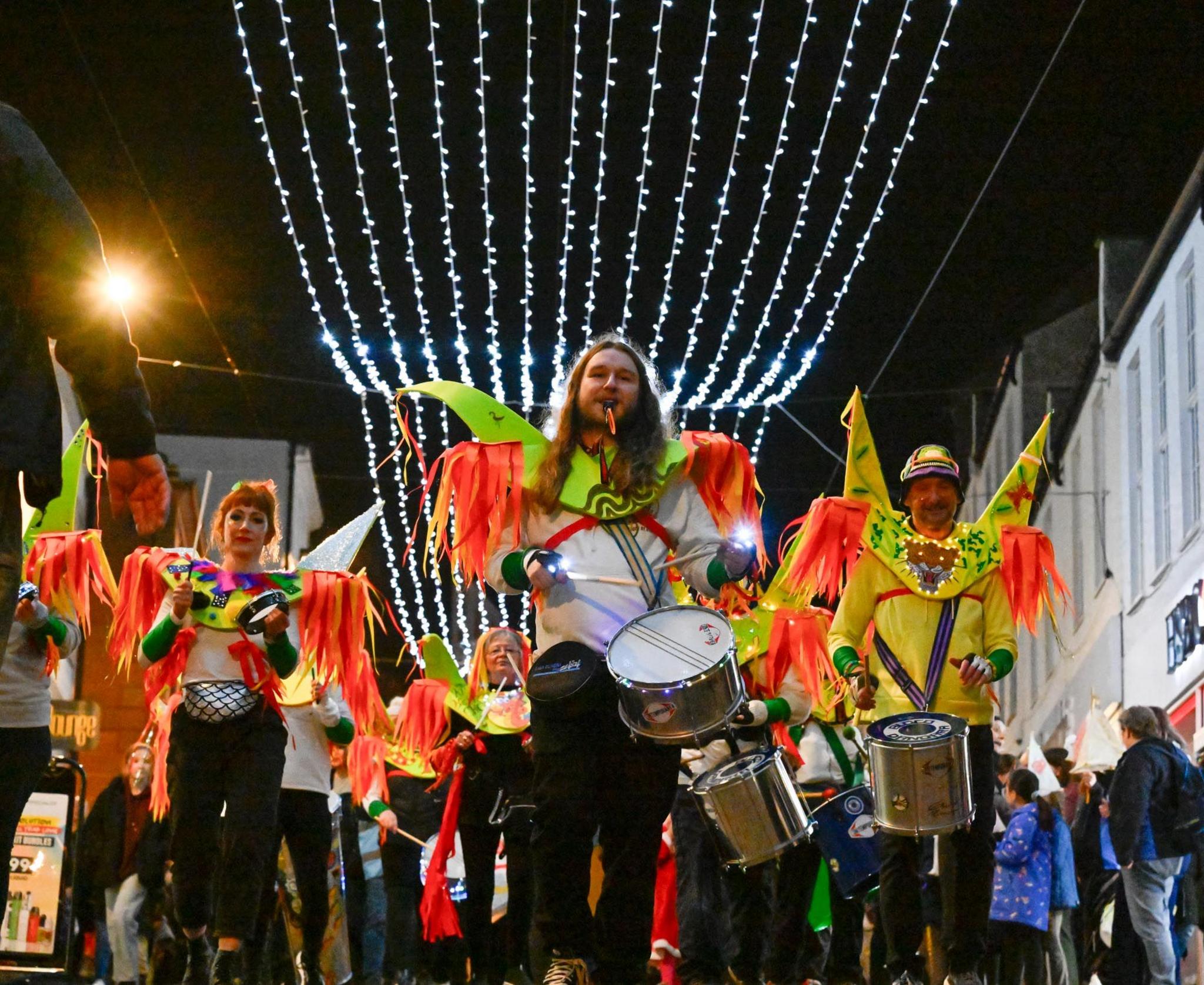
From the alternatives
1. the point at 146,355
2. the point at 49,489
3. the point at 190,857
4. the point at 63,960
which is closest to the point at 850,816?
the point at 190,857

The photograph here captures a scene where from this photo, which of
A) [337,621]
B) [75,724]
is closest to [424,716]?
[337,621]

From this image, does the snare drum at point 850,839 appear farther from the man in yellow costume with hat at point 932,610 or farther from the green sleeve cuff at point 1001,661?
the green sleeve cuff at point 1001,661

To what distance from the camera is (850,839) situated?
7840 mm

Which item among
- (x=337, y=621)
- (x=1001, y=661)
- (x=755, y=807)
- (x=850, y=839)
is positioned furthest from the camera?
(x=850, y=839)

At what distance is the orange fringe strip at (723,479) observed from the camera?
230 inches

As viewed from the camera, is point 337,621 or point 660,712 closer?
point 660,712

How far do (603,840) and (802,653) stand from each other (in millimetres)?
3708

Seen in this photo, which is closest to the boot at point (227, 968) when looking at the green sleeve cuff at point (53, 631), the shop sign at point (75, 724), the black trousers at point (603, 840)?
the green sleeve cuff at point (53, 631)

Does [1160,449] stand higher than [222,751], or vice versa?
[1160,449]

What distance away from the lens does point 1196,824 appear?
30.1 ft

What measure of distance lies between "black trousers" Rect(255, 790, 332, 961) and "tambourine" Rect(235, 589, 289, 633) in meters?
1.72

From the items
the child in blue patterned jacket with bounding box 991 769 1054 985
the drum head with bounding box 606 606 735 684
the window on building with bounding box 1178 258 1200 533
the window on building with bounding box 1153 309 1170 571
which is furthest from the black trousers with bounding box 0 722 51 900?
the window on building with bounding box 1153 309 1170 571

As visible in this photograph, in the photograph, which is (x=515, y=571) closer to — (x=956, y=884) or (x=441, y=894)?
(x=956, y=884)

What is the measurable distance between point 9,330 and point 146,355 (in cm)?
1971
